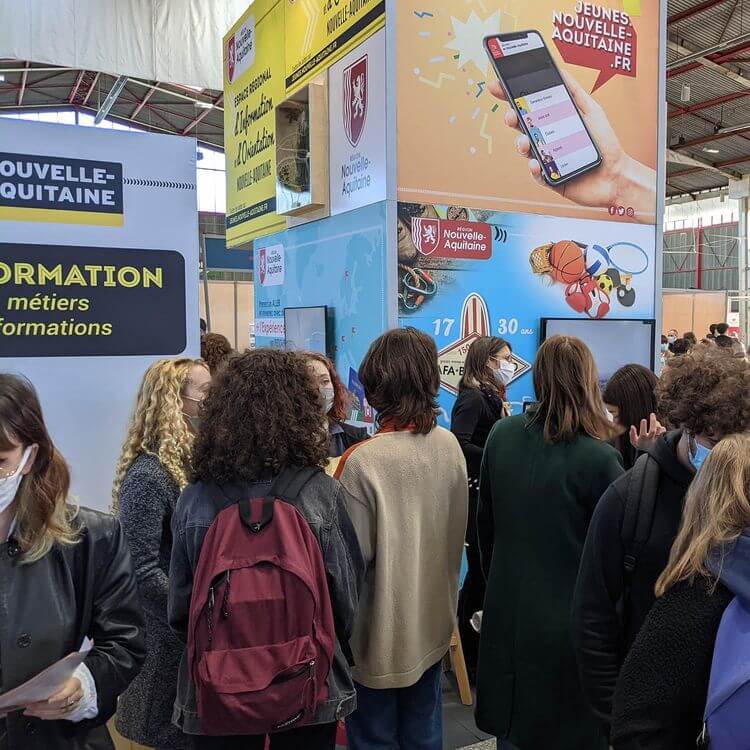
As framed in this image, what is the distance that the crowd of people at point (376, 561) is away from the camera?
3.68 ft

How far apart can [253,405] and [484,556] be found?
97 cm

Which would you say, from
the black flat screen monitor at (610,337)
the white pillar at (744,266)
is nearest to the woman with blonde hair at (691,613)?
the black flat screen monitor at (610,337)

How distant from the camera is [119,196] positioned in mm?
2217

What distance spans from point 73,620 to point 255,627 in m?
0.33

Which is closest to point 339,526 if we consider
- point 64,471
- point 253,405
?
point 253,405

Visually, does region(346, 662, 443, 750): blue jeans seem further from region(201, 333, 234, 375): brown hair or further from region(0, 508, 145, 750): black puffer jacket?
region(201, 333, 234, 375): brown hair

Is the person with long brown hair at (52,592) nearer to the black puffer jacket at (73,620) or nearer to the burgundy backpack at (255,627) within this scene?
the black puffer jacket at (73,620)

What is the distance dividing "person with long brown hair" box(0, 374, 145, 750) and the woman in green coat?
1.01m

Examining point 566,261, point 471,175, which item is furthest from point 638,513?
point 566,261

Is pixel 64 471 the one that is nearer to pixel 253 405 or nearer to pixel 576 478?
pixel 253 405

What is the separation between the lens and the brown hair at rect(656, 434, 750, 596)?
1.03 metres

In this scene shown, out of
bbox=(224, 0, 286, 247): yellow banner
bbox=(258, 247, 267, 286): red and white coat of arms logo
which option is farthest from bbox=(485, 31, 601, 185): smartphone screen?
bbox=(258, 247, 267, 286): red and white coat of arms logo

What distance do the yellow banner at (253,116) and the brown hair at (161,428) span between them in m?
3.30

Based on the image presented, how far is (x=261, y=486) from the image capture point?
149 cm
